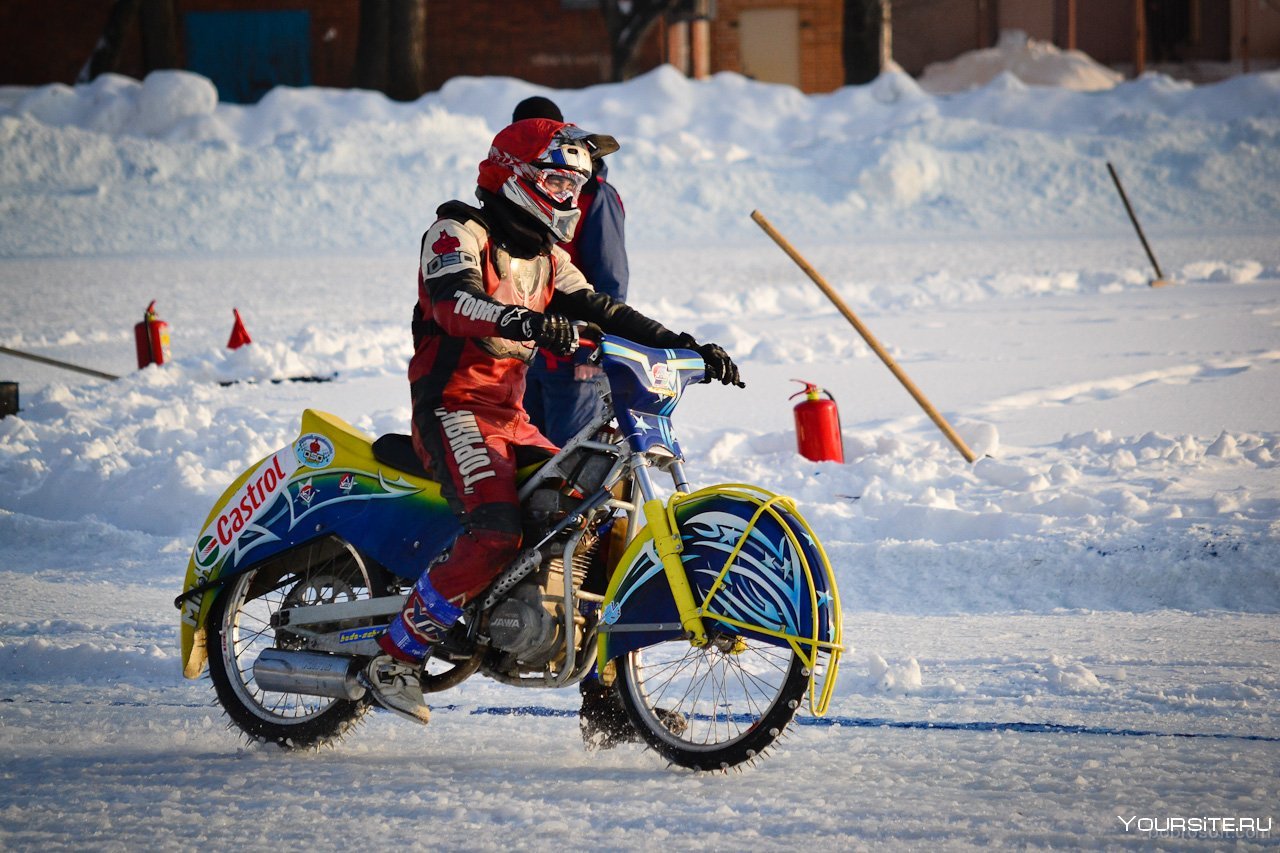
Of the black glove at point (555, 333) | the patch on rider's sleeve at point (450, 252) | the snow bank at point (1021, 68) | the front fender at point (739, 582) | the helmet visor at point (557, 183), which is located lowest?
the front fender at point (739, 582)

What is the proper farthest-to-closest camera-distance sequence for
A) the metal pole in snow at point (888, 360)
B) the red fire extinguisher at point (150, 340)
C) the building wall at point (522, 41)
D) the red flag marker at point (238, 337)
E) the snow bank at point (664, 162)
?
the building wall at point (522, 41)
the snow bank at point (664, 162)
the red flag marker at point (238, 337)
the red fire extinguisher at point (150, 340)
the metal pole in snow at point (888, 360)

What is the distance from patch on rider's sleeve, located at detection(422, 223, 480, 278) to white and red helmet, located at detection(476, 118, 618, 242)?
20 cm

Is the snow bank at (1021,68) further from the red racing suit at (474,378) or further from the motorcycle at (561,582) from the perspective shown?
the motorcycle at (561,582)

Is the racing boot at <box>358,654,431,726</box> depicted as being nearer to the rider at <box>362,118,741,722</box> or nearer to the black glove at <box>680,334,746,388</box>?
the rider at <box>362,118,741,722</box>

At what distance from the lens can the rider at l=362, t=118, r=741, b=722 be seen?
4.18 meters

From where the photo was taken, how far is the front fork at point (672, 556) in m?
3.98

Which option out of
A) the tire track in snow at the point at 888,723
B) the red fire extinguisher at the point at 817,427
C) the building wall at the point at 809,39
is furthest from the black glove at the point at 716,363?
the building wall at the point at 809,39

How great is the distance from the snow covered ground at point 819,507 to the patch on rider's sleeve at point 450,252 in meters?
1.48

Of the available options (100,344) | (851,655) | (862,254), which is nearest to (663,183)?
(862,254)

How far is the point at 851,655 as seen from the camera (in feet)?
17.6

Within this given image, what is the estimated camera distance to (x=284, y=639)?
15.5 ft

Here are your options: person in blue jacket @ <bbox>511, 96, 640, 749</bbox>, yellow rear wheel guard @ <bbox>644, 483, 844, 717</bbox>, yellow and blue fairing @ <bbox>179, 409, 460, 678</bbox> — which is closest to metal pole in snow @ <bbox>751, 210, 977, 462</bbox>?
person in blue jacket @ <bbox>511, 96, 640, 749</bbox>

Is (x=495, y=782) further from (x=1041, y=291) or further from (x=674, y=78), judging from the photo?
(x=674, y=78)

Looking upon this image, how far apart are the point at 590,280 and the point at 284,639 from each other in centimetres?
222
